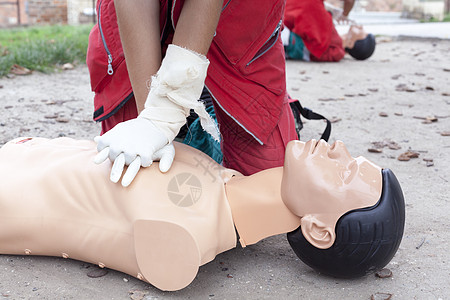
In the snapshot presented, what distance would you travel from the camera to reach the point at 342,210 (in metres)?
1.43

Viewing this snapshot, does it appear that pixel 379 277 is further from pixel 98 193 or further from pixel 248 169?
pixel 98 193

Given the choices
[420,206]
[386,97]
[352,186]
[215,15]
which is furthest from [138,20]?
[386,97]

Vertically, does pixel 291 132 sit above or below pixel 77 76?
above

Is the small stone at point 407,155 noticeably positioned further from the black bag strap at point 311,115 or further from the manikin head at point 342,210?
the manikin head at point 342,210

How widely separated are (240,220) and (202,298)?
223mm

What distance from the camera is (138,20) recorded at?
1.66 metres

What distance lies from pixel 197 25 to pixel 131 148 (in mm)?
387

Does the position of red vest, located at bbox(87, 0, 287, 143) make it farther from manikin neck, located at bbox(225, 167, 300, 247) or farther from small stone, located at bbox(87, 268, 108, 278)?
small stone, located at bbox(87, 268, 108, 278)

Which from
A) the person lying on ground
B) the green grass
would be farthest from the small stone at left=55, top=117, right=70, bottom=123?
the person lying on ground

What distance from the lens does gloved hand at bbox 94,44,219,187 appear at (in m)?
1.47

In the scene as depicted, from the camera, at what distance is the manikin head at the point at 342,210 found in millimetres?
1431

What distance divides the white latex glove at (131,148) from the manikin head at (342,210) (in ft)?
1.14

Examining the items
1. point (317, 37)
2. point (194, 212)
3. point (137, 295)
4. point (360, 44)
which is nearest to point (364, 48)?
point (360, 44)

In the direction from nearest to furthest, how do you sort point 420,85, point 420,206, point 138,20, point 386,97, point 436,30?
point 138,20 < point 420,206 < point 386,97 < point 420,85 < point 436,30
